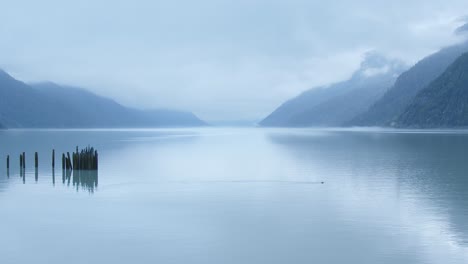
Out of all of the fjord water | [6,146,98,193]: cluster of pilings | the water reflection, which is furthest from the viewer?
[6,146,98,193]: cluster of pilings

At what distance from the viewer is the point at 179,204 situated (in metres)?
32.2

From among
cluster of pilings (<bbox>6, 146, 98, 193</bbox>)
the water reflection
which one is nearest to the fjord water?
the water reflection

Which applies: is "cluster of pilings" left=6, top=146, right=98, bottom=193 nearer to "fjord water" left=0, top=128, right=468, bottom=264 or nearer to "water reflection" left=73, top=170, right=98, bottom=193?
"water reflection" left=73, top=170, right=98, bottom=193

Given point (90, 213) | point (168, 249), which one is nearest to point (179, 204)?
point (90, 213)

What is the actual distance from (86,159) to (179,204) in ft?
79.6

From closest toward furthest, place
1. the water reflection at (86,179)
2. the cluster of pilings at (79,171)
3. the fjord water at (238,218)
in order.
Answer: the fjord water at (238,218)
the water reflection at (86,179)
the cluster of pilings at (79,171)

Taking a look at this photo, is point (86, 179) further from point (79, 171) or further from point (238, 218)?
point (238, 218)

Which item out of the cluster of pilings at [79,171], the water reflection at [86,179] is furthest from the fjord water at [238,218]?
the cluster of pilings at [79,171]

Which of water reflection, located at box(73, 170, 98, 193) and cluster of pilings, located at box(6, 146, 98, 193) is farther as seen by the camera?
cluster of pilings, located at box(6, 146, 98, 193)

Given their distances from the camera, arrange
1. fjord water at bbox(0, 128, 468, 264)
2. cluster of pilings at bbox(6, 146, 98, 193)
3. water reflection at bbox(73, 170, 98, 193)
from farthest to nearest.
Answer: cluster of pilings at bbox(6, 146, 98, 193), water reflection at bbox(73, 170, 98, 193), fjord water at bbox(0, 128, 468, 264)

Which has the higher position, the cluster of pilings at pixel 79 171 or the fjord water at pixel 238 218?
the cluster of pilings at pixel 79 171

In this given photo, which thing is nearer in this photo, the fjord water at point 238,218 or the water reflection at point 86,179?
the fjord water at point 238,218

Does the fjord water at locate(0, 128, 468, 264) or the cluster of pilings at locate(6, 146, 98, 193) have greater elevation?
the cluster of pilings at locate(6, 146, 98, 193)

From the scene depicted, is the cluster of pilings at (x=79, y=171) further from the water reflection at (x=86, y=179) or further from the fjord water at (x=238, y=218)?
the fjord water at (x=238, y=218)
